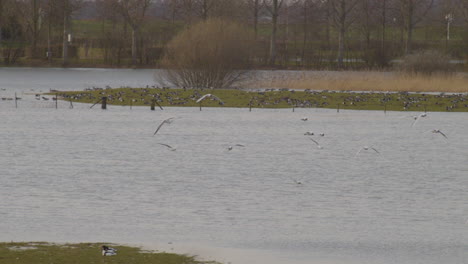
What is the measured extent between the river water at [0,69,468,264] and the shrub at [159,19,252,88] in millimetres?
15048

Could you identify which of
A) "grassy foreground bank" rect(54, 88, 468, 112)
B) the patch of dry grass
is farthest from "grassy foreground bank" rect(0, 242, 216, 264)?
the patch of dry grass

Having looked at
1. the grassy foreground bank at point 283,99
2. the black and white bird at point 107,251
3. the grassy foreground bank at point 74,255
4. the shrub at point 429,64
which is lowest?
the grassy foreground bank at point 74,255

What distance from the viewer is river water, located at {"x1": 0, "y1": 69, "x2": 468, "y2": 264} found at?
1556cm

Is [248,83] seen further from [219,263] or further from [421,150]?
[219,263]

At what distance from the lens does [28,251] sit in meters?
14.1

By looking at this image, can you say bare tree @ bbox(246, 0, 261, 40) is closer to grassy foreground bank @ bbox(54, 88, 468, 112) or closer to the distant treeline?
the distant treeline

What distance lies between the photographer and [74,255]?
13.9 meters

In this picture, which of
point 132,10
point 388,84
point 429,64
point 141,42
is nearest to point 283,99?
point 388,84

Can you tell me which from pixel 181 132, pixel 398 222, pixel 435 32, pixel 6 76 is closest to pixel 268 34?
pixel 435 32

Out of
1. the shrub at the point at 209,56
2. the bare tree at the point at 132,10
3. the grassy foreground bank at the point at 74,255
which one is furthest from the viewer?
the bare tree at the point at 132,10

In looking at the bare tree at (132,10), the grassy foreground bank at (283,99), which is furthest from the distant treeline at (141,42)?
the grassy foreground bank at (283,99)

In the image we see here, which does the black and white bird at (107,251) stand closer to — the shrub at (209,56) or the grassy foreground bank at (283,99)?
the grassy foreground bank at (283,99)

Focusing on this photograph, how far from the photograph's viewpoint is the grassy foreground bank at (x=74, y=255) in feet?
44.4

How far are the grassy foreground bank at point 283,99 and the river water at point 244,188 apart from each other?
7847 millimetres
